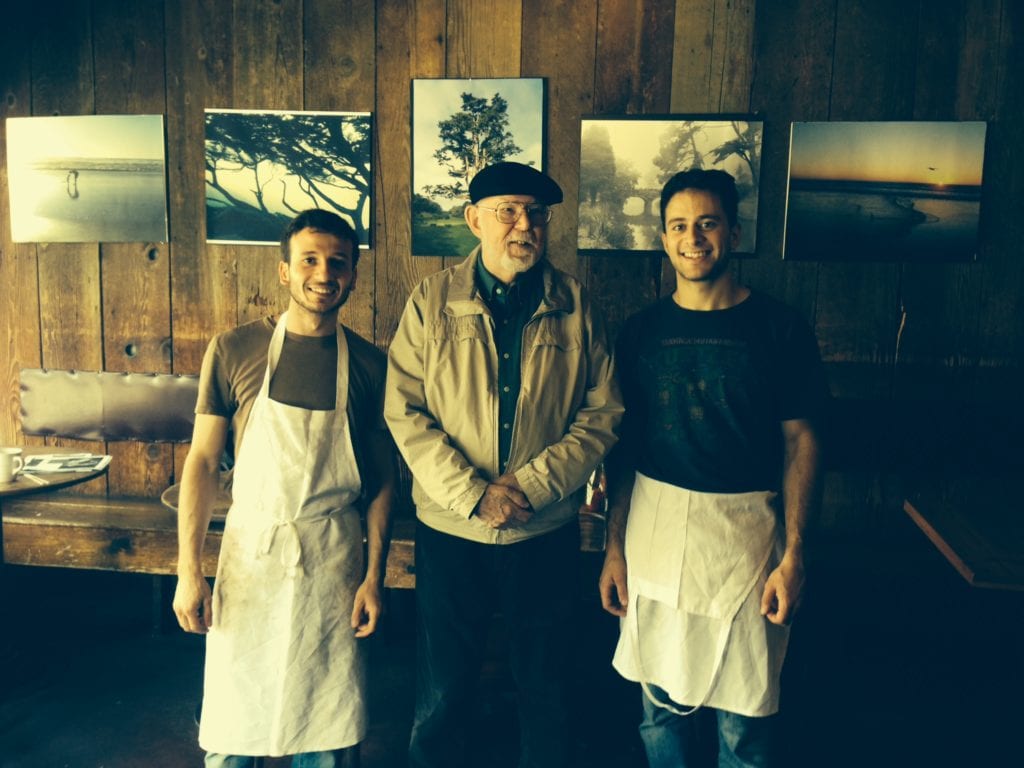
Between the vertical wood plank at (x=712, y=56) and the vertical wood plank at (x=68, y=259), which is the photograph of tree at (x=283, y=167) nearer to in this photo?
the vertical wood plank at (x=68, y=259)

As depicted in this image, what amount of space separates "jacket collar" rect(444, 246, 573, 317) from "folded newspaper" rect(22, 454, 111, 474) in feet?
5.85

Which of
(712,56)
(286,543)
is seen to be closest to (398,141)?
(712,56)

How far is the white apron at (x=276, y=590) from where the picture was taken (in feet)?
6.57

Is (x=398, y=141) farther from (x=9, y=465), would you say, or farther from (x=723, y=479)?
(x=723, y=479)

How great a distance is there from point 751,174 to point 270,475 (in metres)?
2.29

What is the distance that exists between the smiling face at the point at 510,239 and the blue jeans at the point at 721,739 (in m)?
1.21

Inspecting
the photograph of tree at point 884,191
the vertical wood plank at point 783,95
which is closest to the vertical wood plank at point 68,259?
the vertical wood plank at point 783,95

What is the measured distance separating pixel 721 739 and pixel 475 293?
1363 millimetres

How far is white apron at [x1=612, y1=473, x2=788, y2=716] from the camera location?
2002mm

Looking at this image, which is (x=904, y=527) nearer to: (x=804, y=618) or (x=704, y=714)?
(x=804, y=618)

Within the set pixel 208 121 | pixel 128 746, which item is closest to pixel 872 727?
pixel 128 746

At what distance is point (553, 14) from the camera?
3193mm

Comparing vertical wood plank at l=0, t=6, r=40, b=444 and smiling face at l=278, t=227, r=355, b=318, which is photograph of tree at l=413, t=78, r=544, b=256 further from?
vertical wood plank at l=0, t=6, r=40, b=444

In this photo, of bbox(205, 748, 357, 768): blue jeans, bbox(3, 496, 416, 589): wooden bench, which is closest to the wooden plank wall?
bbox(3, 496, 416, 589): wooden bench
